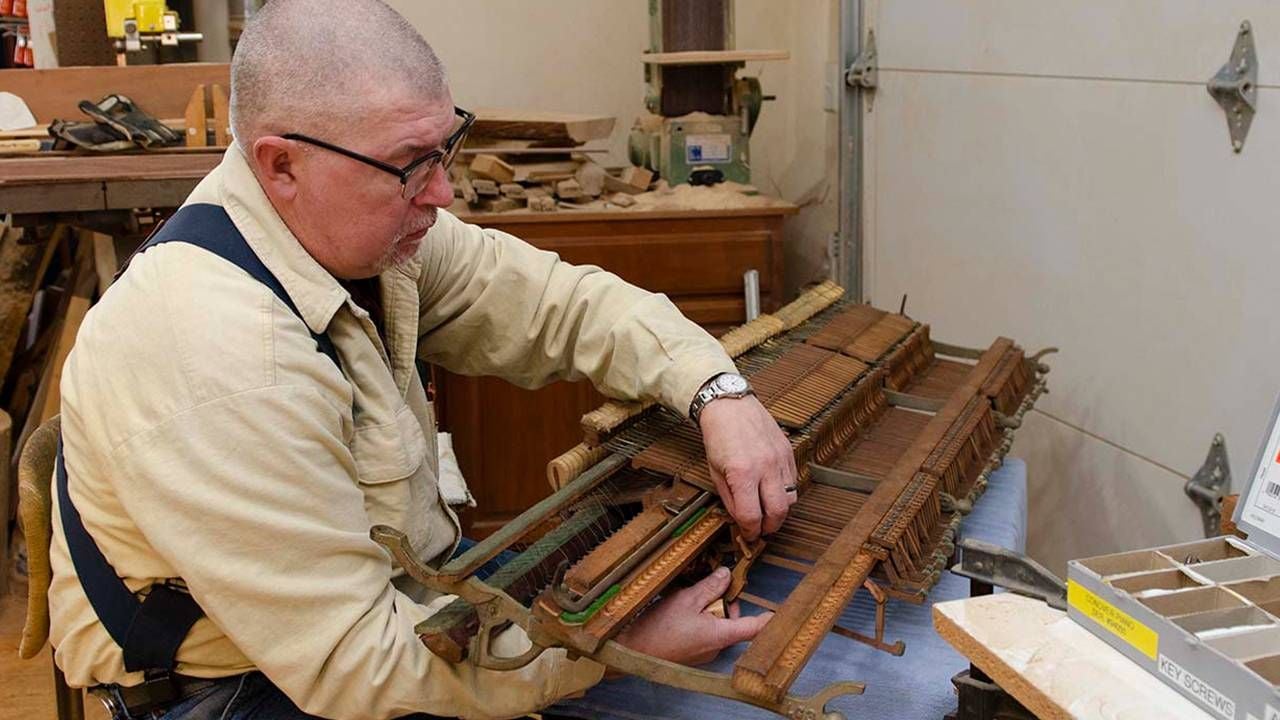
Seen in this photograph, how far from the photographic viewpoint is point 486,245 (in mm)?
2293

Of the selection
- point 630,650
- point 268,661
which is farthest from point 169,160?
point 630,650

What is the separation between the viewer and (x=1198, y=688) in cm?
123

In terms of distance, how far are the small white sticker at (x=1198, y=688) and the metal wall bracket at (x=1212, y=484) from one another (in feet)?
4.58

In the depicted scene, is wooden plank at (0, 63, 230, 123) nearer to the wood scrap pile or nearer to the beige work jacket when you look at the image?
the wood scrap pile

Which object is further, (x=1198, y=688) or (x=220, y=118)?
(x=220, y=118)

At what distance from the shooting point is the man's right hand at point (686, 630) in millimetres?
1670

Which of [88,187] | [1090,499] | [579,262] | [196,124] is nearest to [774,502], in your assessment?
[1090,499]

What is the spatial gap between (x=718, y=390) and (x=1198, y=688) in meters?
0.94

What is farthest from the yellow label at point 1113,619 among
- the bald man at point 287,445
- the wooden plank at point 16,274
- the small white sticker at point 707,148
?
the wooden plank at point 16,274

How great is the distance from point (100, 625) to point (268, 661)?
1.02ft

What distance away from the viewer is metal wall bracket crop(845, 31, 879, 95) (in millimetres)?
3926

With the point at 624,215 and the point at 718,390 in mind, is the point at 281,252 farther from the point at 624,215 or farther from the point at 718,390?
the point at 624,215

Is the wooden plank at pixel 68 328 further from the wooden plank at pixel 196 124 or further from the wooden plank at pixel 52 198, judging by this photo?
the wooden plank at pixel 52 198

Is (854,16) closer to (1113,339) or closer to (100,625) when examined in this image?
(1113,339)
